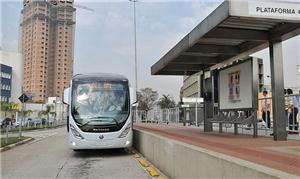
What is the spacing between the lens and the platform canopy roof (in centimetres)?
1019

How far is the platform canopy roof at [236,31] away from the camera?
10.2 meters

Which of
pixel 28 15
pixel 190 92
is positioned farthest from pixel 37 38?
pixel 190 92

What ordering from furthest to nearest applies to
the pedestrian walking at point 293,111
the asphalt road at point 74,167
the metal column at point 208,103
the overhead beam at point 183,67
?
the overhead beam at point 183,67, the metal column at point 208,103, the pedestrian walking at point 293,111, the asphalt road at point 74,167

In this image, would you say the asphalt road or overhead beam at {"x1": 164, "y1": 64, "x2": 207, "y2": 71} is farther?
overhead beam at {"x1": 164, "y1": 64, "x2": 207, "y2": 71}

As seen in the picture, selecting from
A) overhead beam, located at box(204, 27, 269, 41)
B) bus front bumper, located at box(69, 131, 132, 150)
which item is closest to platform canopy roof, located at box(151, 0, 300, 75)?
overhead beam, located at box(204, 27, 269, 41)

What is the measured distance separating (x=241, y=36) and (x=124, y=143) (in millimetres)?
5754

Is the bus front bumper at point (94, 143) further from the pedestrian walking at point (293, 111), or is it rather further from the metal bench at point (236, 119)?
the pedestrian walking at point (293, 111)

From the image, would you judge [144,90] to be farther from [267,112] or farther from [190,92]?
[267,112]

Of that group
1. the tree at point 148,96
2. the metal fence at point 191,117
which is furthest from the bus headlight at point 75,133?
the tree at point 148,96

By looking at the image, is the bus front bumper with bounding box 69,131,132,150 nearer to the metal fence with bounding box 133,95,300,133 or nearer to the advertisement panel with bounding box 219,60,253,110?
the advertisement panel with bounding box 219,60,253,110

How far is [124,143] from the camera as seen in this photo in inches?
566

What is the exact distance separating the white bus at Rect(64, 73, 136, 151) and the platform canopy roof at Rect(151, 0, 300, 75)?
3.09 m

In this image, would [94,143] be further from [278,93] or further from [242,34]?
[278,93]

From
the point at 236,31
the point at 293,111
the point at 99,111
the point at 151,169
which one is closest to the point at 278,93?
the point at 293,111
